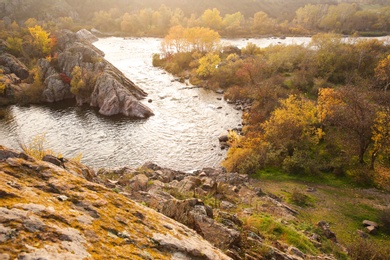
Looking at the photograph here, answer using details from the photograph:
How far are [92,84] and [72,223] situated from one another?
66046 millimetres

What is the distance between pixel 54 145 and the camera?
149 feet

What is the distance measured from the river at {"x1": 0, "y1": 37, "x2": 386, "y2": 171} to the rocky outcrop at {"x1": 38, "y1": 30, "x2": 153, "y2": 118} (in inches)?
105

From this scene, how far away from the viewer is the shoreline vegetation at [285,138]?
1808 centimetres

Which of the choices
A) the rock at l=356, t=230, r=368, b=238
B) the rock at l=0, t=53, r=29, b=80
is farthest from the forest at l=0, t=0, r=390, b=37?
the rock at l=356, t=230, r=368, b=238

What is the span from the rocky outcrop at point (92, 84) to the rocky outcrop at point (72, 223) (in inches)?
1993

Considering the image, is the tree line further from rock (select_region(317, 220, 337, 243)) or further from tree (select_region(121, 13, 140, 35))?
tree (select_region(121, 13, 140, 35))

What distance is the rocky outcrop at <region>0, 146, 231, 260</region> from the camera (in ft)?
15.5

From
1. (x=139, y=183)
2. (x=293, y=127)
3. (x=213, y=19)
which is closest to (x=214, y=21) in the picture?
(x=213, y=19)

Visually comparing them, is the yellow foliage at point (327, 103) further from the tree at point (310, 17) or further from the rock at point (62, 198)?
the tree at point (310, 17)

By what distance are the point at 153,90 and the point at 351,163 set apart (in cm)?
5047

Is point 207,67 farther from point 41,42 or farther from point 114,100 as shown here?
point 41,42

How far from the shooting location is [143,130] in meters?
51.8

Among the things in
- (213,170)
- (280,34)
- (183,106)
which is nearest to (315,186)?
(213,170)

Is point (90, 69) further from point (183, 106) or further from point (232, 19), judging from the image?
point (232, 19)
